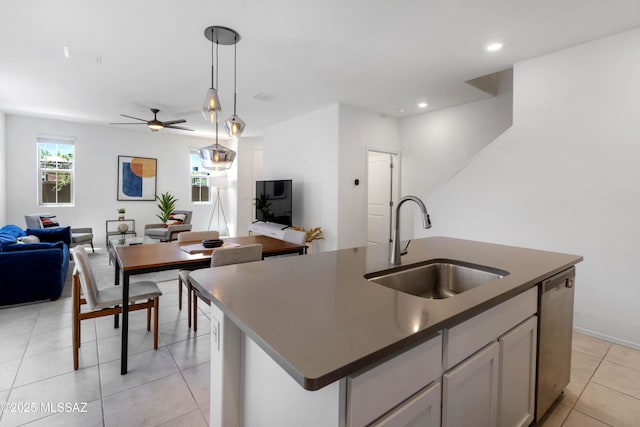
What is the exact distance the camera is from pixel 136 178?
23.5ft

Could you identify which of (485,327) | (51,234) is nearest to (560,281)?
(485,327)

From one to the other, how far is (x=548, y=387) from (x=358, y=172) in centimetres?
367

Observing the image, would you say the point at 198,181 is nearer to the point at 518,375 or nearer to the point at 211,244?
the point at 211,244

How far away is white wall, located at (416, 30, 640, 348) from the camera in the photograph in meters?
2.57

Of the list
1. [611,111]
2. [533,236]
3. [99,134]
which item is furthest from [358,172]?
[99,134]

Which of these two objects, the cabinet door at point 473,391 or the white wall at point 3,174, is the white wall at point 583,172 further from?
the white wall at point 3,174

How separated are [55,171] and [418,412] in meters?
8.19

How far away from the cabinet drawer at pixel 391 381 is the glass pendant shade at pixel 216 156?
233cm

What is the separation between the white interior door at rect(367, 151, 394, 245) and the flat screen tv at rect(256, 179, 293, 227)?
1.65 meters

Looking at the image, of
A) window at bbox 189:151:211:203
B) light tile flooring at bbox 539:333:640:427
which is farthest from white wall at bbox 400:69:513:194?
window at bbox 189:151:211:203

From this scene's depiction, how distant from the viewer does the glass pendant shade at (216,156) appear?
271 cm

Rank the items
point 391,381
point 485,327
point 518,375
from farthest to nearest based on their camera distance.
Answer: point 518,375
point 485,327
point 391,381

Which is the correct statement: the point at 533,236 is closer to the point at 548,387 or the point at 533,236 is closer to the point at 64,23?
the point at 548,387

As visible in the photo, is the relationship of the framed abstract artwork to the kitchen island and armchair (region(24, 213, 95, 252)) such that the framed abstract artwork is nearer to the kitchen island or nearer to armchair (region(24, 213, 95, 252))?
armchair (region(24, 213, 95, 252))
